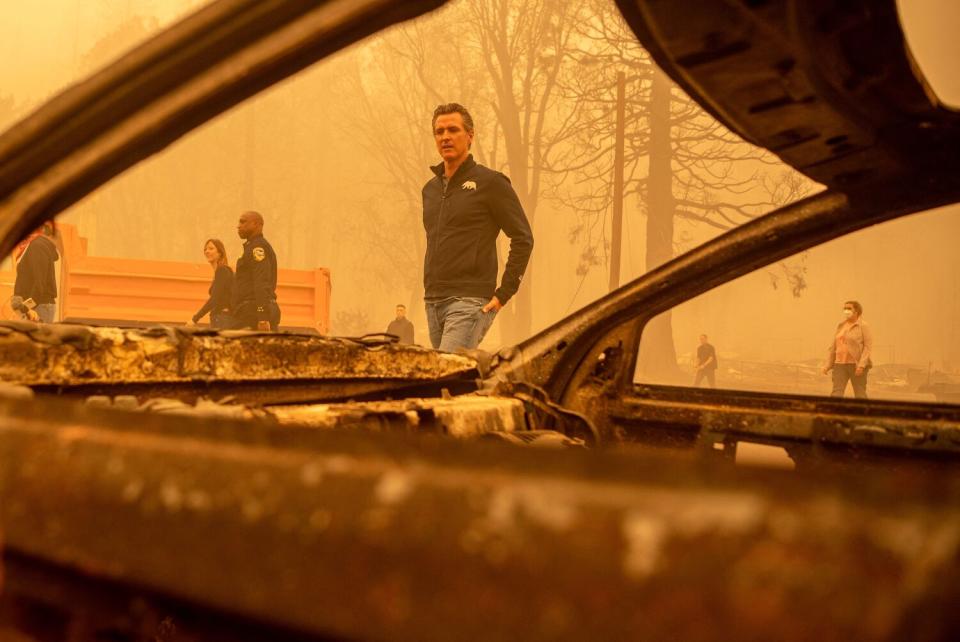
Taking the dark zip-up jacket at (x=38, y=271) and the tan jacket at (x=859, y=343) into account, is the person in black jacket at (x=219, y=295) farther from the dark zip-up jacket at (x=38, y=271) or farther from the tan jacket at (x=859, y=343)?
the tan jacket at (x=859, y=343)

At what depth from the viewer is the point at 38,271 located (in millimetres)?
9172

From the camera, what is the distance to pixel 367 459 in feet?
1.43

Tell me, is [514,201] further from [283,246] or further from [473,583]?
[283,246]

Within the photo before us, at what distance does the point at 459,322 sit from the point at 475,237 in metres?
0.64

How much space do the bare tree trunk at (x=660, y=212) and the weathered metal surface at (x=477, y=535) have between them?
21.8 meters

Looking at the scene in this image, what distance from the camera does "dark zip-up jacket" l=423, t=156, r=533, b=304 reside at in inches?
201

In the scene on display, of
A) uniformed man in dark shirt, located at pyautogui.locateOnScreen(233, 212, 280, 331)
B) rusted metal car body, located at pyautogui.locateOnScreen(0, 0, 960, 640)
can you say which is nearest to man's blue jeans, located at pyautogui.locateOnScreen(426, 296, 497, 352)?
rusted metal car body, located at pyautogui.locateOnScreen(0, 0, 960, 640)

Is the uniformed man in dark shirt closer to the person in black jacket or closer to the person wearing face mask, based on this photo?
the person in black jacket

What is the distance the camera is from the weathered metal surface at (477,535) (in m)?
0.31

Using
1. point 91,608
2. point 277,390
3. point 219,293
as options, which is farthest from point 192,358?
point 219,293

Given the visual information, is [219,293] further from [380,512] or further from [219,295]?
[380,512]

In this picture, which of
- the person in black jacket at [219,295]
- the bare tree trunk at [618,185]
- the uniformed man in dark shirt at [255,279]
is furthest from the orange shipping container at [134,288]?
the bare tree trunk at [618,185]

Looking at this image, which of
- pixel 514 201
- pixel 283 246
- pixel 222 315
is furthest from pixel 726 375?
pixel 283 246

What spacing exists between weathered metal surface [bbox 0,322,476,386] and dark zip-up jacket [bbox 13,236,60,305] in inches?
351
